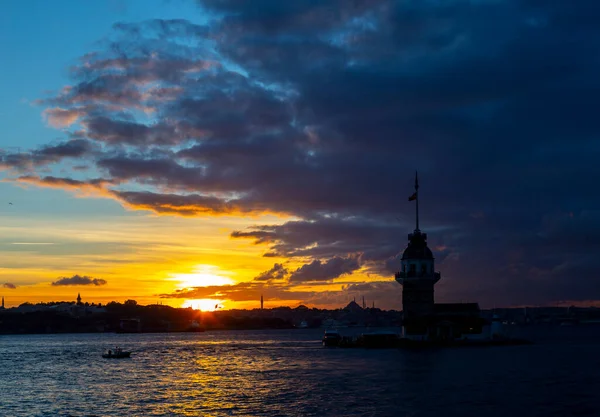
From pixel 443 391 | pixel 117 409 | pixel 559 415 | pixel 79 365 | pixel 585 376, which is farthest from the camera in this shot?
pixel 79 365

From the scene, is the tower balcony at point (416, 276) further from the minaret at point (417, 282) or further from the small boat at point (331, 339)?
the small boat at point (331, 339)

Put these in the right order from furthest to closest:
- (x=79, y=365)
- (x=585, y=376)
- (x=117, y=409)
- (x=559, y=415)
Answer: (x=79, y=365) → (x=585, y=376) → (x=117, y=409) → (x=559, y=415)

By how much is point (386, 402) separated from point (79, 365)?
68.2 metres

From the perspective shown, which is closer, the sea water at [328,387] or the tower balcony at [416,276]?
the sea water at [328,387]

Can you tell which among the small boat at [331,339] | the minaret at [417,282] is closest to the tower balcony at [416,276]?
the minaret at [417,282]

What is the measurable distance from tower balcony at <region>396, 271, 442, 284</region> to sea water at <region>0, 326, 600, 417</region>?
13.1m

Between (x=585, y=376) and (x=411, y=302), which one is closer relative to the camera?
(x=585, y=376)

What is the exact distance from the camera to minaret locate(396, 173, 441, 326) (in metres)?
114

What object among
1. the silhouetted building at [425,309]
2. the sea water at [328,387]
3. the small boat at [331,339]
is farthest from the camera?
the small boat at [331,339]

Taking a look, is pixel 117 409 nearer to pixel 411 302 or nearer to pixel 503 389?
pixel 503 389

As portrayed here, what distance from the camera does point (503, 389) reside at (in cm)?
6500

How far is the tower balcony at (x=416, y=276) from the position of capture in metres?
114


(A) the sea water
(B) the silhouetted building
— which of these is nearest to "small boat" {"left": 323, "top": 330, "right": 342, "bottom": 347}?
(B) the silhouetted building

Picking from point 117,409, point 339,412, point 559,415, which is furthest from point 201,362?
point 559,415
